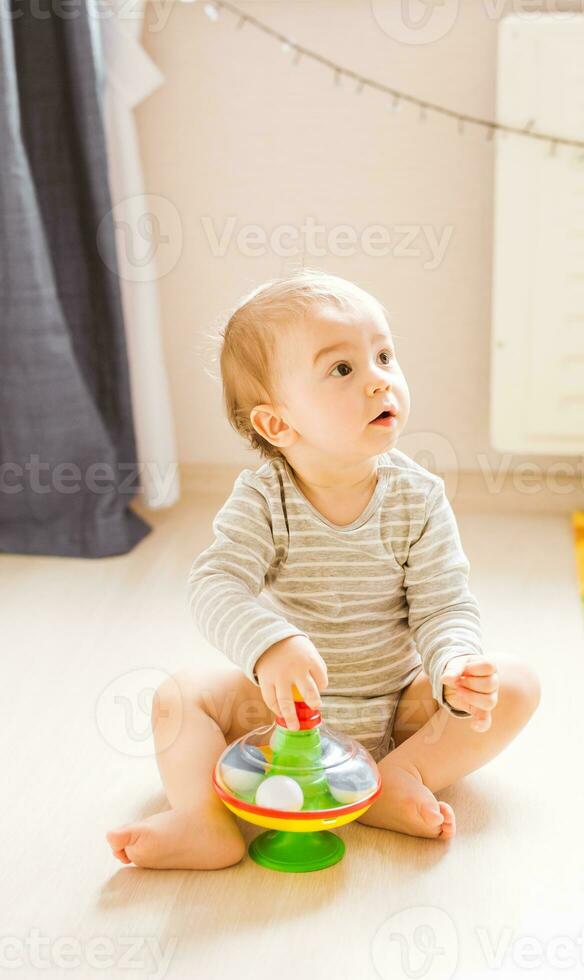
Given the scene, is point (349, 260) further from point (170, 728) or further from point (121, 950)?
point (121, 950)

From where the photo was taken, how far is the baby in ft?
3.11

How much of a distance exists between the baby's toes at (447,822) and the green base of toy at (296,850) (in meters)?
0.09

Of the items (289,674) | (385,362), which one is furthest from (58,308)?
(289,674)

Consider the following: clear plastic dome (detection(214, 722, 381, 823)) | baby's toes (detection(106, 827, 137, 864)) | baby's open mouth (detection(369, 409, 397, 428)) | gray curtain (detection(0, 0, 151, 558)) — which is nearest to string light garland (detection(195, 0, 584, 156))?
gray curtain (detection(0, 0, 151, 558))

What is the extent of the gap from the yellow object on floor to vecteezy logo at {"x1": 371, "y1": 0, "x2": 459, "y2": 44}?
28.5 inches

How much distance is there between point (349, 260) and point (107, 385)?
0.41 metres

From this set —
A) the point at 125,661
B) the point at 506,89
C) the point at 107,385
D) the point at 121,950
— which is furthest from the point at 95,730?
the point at 506,89

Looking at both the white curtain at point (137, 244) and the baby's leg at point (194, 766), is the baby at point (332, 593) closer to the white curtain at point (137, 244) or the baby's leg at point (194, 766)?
the baby's leg at point (194, 766)

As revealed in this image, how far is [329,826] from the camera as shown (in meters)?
0.90

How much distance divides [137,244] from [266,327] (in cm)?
79

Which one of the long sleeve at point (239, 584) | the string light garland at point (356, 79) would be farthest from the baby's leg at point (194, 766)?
the string light garland at point (356, 79)

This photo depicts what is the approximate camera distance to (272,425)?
1.02m

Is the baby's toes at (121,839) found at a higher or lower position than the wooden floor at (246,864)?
higher

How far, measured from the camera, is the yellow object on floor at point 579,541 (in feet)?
5.01
